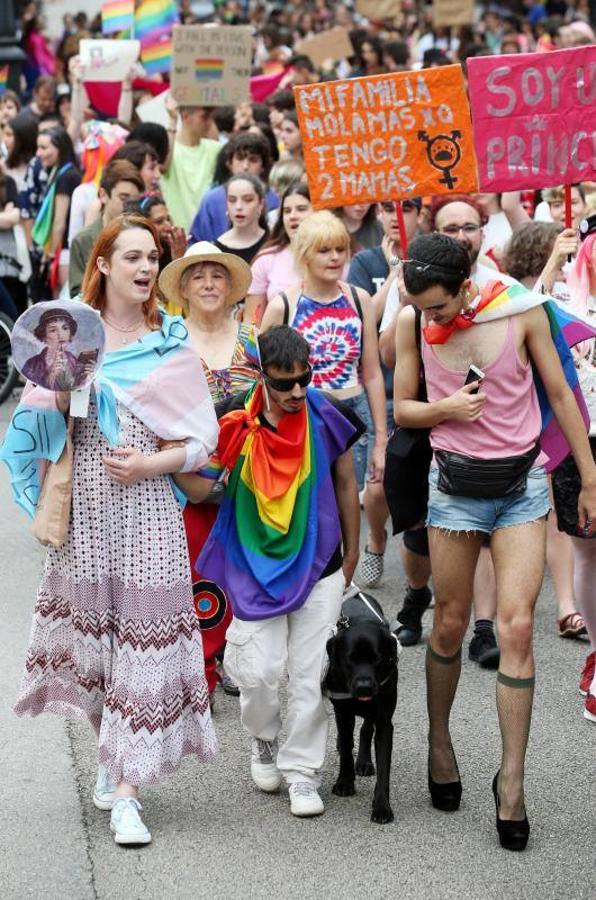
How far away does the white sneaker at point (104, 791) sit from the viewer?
5.20m

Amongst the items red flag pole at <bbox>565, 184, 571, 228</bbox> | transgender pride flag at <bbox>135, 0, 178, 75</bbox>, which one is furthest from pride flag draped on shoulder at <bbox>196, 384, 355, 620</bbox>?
transgender pride flag at <bbox>135, 0, 178, 75</bbox>

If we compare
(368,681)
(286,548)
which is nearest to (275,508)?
(286,548)

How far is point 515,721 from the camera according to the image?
487cm

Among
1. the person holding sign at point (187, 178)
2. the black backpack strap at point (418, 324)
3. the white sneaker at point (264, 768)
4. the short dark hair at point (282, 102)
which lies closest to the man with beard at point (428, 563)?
the black backpack strap at point (418, 324)

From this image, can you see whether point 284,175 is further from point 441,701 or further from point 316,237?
point 441,701

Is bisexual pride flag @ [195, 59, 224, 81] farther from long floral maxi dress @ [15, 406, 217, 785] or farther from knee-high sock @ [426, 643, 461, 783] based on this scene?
knee-high sock @ [426, 643, 461, 783]

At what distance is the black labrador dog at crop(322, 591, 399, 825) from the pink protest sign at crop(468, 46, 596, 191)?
2253 mm

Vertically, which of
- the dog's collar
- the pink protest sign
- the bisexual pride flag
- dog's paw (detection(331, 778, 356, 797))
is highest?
the bisexual pride flag

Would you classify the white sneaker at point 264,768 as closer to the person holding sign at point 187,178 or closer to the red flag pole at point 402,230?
the red flag pole at point 402,230

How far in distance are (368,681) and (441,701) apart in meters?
0.33

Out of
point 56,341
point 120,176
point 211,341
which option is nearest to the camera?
point 56,341

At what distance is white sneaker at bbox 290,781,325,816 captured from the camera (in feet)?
17.0

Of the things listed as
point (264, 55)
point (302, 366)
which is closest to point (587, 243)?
point (302, 366)

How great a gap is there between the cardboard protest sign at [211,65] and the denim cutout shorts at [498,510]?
8532 mm
